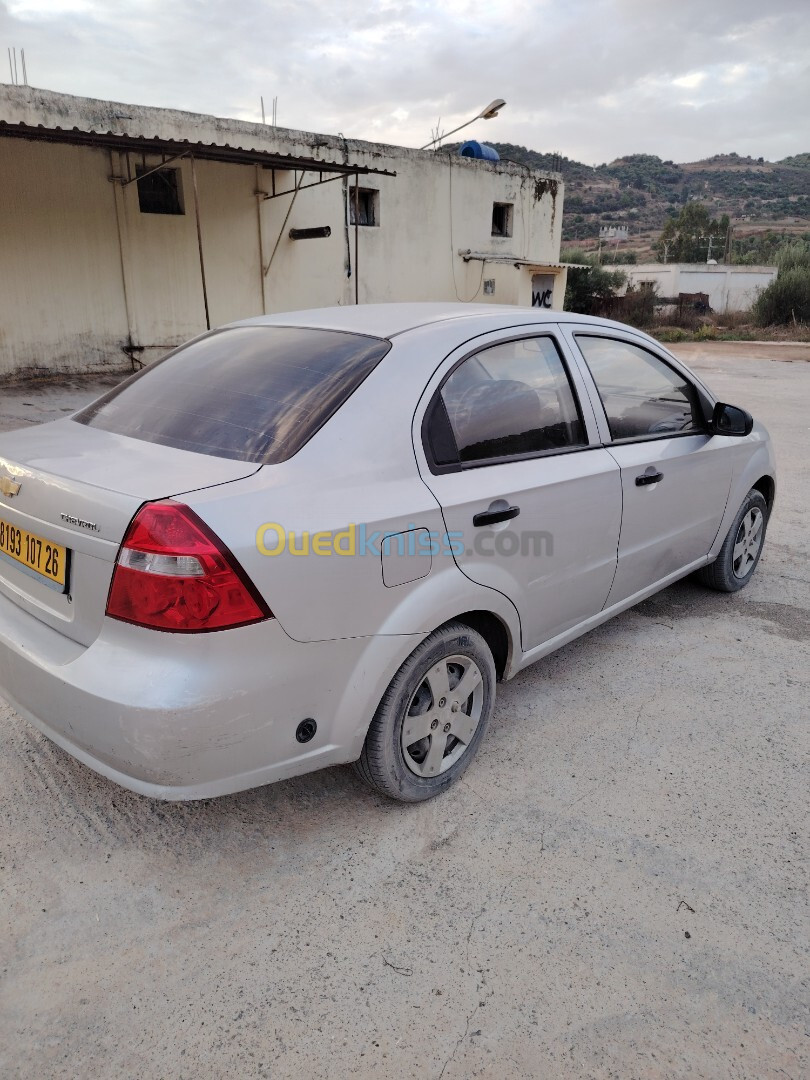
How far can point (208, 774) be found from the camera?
1.89 m

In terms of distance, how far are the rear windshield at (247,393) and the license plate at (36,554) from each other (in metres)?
0.44

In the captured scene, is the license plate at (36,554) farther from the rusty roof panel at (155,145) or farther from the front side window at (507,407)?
the rusty roof panel at (155,145)

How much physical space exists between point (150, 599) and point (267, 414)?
0.70m

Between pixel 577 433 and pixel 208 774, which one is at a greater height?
pixel 577 433

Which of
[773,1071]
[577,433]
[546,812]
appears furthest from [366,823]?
[577,433]

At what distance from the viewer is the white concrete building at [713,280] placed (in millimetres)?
42312

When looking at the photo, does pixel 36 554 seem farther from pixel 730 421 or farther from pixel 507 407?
pixel 730 421

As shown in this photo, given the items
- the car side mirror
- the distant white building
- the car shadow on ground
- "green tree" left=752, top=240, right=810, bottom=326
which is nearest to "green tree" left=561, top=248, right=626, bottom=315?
"green tree" left=752, top=240, right=810, bottom=326

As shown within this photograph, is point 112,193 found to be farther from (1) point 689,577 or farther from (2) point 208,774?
(2) point 208,774

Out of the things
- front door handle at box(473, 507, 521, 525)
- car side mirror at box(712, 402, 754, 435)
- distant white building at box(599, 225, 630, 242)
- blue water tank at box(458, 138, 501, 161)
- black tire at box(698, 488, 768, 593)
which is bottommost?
black tire at box(698, 488, 768, 593)

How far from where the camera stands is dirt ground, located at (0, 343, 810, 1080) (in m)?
1.67

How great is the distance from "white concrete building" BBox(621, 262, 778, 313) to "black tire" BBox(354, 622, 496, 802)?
146 feet

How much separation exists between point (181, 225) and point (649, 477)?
12.0m

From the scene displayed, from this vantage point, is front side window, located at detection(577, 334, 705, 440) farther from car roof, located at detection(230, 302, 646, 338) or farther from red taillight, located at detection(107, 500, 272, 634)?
red taillight, located at detection(107, 500, 272, 634)
